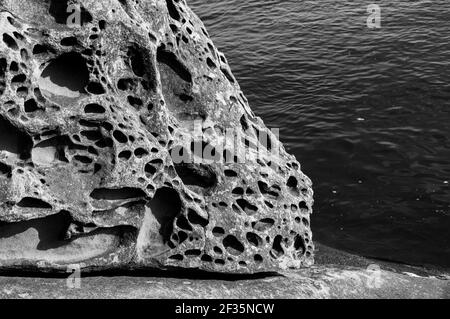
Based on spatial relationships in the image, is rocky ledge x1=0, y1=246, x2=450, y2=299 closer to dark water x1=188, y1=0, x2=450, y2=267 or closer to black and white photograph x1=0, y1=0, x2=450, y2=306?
black and white photograph x1=0, y1=0, x2=450, y2=306

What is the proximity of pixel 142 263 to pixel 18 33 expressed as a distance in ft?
10.6

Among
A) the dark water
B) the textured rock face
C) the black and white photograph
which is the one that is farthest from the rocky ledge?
the dark water

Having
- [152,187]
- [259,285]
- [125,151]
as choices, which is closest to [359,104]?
[259,285]

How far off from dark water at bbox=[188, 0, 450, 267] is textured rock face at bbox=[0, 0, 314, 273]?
426 cm

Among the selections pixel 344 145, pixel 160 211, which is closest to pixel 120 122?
pixel 160 211

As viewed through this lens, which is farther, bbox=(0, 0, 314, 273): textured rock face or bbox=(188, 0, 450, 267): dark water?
bbox=(188, 0, 450, 267): dark water

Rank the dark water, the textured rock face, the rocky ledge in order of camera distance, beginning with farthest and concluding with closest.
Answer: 1. the dark water
2. the rocky ledge
3. the textured rock face

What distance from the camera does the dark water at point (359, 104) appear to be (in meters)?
12.7

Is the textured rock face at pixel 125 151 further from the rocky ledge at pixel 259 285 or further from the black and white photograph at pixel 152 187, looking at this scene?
the rocky ledge at pixel 259 285

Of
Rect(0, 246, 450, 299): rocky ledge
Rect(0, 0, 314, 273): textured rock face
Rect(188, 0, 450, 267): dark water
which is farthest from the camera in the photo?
Rect(188, 0, 450, 267): dark water

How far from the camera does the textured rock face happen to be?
7.18 m

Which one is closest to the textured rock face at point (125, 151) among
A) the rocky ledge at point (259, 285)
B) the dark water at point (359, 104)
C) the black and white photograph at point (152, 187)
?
the black and white photograph at point (152, 187)

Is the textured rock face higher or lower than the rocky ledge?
higher
